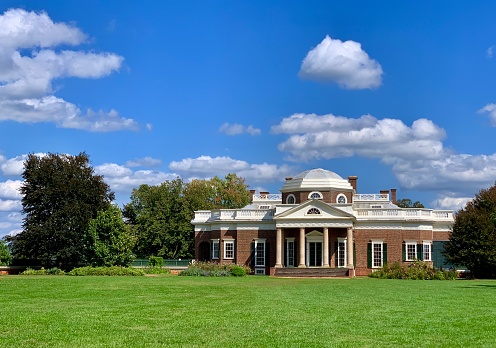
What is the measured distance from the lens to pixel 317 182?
60.1m

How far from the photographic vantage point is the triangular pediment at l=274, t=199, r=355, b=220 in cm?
5603

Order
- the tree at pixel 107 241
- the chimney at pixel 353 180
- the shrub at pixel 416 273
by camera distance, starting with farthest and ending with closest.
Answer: the chimney at pixel 353 180 < the tree at pixel 107 241 < the shrub at pixel 416 273

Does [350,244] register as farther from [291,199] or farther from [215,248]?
[215,248]

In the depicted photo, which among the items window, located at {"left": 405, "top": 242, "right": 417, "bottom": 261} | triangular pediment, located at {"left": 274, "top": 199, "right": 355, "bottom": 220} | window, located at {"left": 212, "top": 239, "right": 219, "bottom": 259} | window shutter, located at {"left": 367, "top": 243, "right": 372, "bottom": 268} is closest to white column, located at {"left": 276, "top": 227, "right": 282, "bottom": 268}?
triangular pediment, located at {"left": 274, "top": 199, "right": 355, "bottom": 220}

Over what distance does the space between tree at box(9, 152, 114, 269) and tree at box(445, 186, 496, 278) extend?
2845cm

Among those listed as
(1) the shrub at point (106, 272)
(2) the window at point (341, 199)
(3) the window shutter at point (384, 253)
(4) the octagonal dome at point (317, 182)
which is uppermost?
(4) the octagonal dome at point (317, 182)

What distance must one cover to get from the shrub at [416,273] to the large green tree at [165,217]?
29.0 m

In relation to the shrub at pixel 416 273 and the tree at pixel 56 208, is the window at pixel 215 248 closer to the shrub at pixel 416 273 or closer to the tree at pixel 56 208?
the tree at pixel 56 208

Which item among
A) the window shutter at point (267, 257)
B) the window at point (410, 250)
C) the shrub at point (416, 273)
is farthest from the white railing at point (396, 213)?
the window shutter at point (267, 257)

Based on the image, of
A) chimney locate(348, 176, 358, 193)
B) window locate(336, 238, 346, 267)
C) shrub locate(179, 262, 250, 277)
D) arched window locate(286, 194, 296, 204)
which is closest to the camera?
shrub locate(179, 262, 250, 277)

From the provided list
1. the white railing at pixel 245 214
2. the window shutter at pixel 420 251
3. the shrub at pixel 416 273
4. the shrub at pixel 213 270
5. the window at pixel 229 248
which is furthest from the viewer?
the window at pixel 229 248

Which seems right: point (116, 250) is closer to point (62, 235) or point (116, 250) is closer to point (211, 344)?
point (62, 235)

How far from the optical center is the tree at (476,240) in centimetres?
4909

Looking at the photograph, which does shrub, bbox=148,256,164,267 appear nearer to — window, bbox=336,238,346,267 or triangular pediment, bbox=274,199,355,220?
triangular pediment, bbox=274,199,355,220
